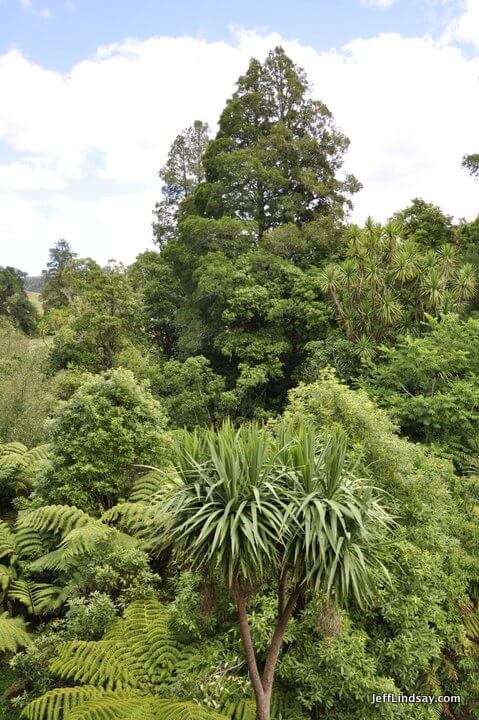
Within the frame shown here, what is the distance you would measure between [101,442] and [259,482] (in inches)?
173

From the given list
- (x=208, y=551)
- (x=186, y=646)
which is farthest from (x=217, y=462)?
(x=186, y=646)

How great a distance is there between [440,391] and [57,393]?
35.0 ft

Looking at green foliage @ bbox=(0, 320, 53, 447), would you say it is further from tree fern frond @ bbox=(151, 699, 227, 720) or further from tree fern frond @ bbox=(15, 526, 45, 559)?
tree fern frond @ bbox=(151, 699, 227, 720)

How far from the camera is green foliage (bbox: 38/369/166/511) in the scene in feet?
23.2

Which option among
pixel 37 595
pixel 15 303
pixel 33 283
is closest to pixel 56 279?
pixel 15 303

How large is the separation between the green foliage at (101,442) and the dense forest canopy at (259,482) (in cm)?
4

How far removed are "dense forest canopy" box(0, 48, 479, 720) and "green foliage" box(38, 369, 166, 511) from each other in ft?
0.12

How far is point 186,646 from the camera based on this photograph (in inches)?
178

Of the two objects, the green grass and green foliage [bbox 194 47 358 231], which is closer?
the green grass

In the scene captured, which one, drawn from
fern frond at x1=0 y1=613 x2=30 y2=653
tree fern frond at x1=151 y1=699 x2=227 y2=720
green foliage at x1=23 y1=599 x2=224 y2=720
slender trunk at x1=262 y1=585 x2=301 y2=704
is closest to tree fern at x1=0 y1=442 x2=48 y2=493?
fern frond at x1=0 y1=613 x2=30 y2=653

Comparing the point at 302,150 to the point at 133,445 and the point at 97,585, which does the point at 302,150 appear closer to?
the point at 133,445

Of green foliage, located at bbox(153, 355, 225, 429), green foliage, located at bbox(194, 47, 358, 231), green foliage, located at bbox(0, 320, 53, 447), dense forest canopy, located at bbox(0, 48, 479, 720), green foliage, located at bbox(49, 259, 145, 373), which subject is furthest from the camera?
green foliage, located at bbox(194, 47, 358, 231)

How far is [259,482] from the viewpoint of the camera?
11.4ft

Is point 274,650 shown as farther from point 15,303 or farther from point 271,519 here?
point 15,303
